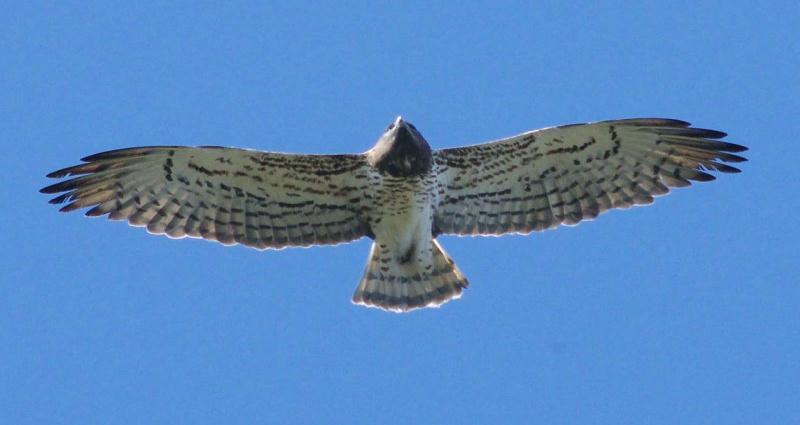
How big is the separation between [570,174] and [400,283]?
1745 millimetres

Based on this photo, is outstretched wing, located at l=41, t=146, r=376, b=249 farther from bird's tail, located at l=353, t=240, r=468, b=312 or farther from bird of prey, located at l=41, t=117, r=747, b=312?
bird's tail, located at l=353, t=240, r=468, b=312

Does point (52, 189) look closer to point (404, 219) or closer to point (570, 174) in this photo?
point (404, 219)

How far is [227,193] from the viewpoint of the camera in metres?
15.1

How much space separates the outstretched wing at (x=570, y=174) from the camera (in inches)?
595

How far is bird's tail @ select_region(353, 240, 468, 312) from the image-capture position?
50.5 feet

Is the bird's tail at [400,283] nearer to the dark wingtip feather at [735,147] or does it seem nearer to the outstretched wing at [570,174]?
the outstretched wing at [570,174]

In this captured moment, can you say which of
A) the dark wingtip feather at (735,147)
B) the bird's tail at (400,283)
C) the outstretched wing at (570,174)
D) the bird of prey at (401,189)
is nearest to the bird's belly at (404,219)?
the bird of prey at (401,189)

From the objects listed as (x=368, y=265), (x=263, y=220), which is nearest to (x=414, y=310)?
(x=368, y=265)

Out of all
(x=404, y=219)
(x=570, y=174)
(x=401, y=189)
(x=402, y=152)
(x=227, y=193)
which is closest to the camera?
(x=402, y=152)

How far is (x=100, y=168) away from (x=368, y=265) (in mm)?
2448

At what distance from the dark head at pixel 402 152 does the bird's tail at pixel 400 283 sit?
1.02 metres

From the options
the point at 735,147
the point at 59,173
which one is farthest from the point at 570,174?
the point at 59,173

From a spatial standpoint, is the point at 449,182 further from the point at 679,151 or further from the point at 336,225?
the point at 679,151

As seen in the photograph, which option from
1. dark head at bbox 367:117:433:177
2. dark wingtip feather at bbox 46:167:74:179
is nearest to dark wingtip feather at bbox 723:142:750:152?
dark head at bbox 367:117:433:177
